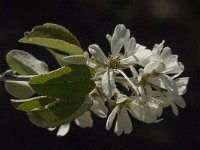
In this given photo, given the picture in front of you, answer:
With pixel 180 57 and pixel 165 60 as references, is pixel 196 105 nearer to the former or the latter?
pixel 180 57

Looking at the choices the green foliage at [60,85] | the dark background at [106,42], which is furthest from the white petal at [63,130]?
the dark background at [106,42]

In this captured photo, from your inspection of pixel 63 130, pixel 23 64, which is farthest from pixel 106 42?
pixel 23 64

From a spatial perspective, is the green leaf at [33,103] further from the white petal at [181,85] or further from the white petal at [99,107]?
the white petal at [181,85]

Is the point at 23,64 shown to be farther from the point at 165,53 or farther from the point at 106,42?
the point at 106,42

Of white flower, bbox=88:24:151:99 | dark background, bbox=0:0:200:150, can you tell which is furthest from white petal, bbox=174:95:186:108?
dark background, bbox=0:0:200:150

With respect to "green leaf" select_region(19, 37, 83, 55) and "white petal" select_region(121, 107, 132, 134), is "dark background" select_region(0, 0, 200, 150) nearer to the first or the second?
"white petal" select_region(121, 107, 132, 134)

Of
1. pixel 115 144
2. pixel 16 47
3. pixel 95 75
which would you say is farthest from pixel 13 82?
pixel 16 47
